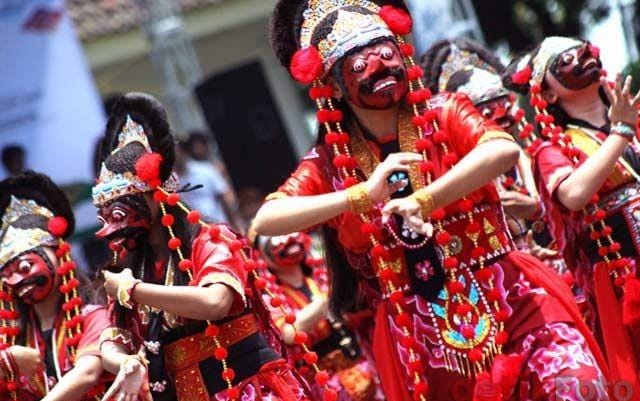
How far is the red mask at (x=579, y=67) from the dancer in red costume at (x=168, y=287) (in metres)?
1.52

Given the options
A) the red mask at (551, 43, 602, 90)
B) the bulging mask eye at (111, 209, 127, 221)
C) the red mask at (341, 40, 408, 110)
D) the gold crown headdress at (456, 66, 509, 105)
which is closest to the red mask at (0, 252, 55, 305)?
the bulging mask eye at (111, 209, 127, 221)

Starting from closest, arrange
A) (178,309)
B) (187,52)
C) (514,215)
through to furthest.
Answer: (178,309)
(514,215)
(187,52)

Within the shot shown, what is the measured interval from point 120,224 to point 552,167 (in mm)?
1687

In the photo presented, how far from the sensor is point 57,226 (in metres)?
5.92

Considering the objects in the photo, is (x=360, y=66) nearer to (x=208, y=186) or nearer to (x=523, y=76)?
(x=523, y=76)

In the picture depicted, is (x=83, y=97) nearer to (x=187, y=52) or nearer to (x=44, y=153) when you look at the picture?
(x=44, y=153)

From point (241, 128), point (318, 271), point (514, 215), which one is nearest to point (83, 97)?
point (241, 128)

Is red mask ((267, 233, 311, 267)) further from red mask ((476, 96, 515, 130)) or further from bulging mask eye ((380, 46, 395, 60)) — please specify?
bulging mask eye ((380, 46, 395, 60))

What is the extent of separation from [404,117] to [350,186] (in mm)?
354

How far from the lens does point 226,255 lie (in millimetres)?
4922

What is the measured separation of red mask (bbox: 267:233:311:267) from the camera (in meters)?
7.19

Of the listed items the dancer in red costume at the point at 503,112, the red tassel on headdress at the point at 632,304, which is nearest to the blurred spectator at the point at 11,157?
the dancer in red costume at the point at 503,112

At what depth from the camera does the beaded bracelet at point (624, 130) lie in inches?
194

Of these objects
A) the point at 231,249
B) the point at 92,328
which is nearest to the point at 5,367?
the point at 92,328
